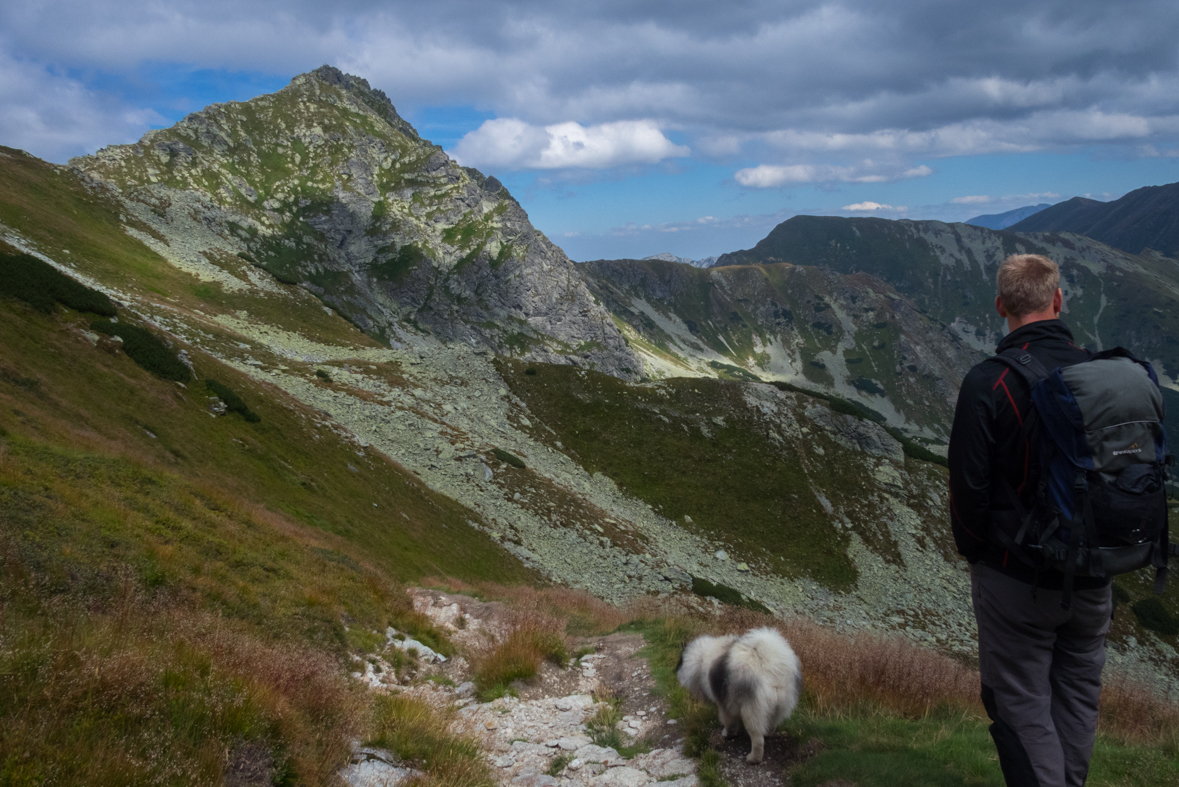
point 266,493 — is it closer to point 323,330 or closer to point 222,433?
point 222,433

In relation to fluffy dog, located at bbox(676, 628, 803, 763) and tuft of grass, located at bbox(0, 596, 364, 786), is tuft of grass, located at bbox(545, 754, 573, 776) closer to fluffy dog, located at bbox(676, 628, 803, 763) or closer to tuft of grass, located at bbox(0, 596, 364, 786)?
fluffy dog, located at bbox(676, 628, 803, 763)

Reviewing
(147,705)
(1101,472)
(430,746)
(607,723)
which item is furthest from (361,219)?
(1101,472)

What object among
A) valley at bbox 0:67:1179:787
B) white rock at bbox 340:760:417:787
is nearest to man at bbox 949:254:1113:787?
valley at bbox 0:67:1179:787

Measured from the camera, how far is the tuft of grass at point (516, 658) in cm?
1060

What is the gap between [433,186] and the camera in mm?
163000

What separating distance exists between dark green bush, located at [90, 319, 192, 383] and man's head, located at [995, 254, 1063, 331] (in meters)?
31.3

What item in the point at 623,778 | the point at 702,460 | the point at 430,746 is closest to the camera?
the point at 430,746

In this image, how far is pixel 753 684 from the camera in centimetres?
697

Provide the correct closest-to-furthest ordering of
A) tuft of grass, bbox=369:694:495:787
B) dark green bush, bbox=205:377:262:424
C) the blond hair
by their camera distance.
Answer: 1. the blond hair
2. tuft of grass, bbox=369:694:495:787
3. dark green bush, bbox=205:377:262:424

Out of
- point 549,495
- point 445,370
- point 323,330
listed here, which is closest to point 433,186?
point 323,330

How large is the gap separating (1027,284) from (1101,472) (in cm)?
176

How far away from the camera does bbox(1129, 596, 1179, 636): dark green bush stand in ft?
160

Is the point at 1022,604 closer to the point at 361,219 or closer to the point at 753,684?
the point at 753,684

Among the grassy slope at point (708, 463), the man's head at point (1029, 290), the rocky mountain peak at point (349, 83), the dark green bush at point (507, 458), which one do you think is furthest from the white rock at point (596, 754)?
the rocky mountain peak at point (349, 83)
